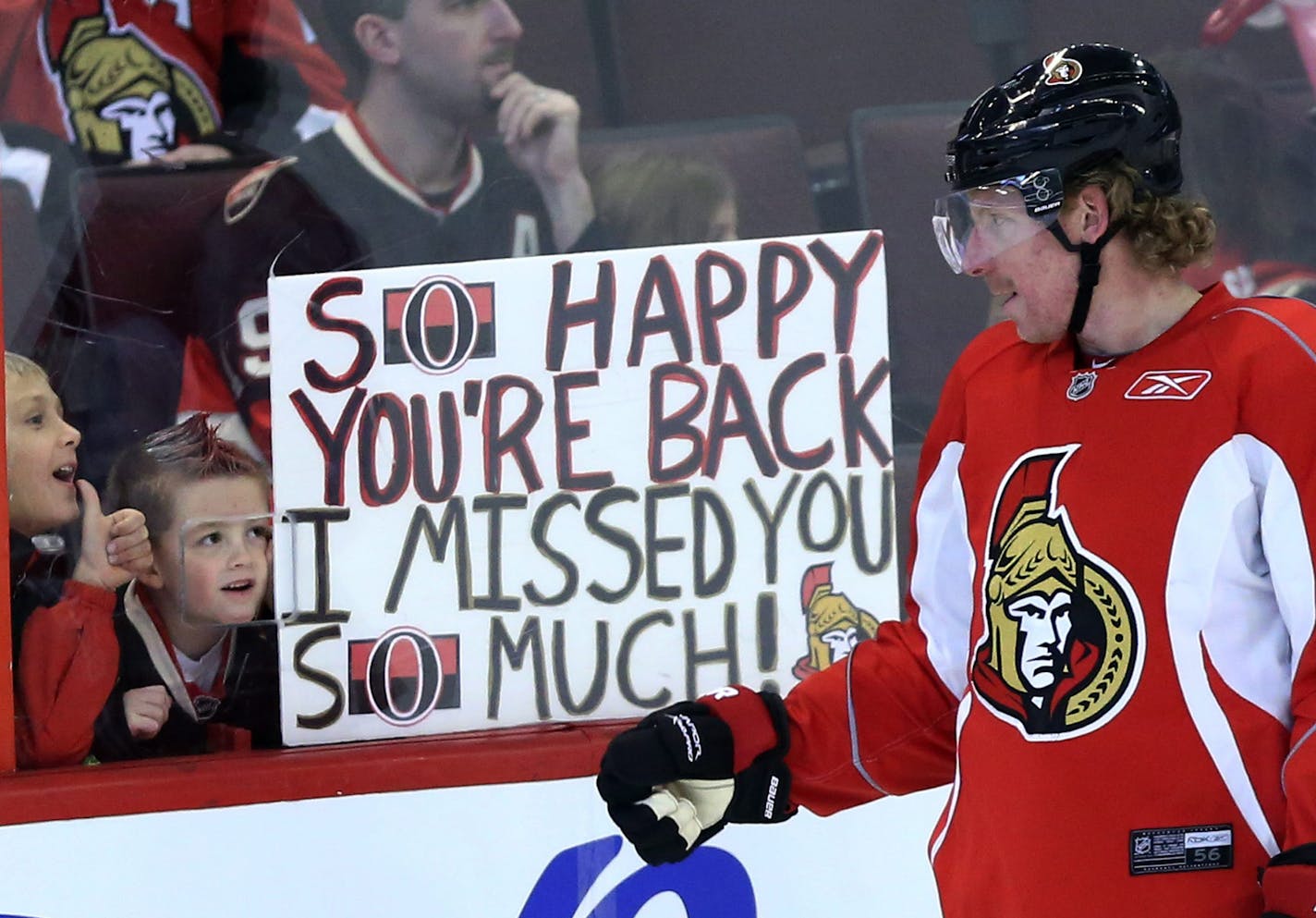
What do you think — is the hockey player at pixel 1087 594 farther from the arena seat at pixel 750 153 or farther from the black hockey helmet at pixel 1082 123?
the arena seat at pixel 750 153

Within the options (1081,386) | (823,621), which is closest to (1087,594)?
(1081,386)

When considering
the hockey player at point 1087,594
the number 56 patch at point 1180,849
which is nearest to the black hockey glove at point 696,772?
the hockey player at point 1087,594

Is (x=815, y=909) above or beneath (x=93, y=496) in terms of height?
beneath

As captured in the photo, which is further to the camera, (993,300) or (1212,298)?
(993,300)

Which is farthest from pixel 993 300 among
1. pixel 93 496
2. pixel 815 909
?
pixel 93 496

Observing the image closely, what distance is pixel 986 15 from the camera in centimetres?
257

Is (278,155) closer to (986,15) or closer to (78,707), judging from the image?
(78,707)

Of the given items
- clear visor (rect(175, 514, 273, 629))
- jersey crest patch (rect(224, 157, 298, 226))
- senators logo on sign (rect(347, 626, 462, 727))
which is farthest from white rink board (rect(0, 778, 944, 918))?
jersey crest patch (rect(224, 157, 298, 226))

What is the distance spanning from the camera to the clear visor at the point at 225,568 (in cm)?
235

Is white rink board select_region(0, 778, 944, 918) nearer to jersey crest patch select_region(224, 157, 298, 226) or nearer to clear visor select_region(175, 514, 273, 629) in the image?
clear visor select_region(175, 514, 273, 629)

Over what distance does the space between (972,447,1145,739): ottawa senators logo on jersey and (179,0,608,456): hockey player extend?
101 centimetres

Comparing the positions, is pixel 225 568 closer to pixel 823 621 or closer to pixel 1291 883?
pixel 823 621

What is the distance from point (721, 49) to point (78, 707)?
1.32 m

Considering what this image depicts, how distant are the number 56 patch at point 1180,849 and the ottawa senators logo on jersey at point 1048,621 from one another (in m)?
0.11
